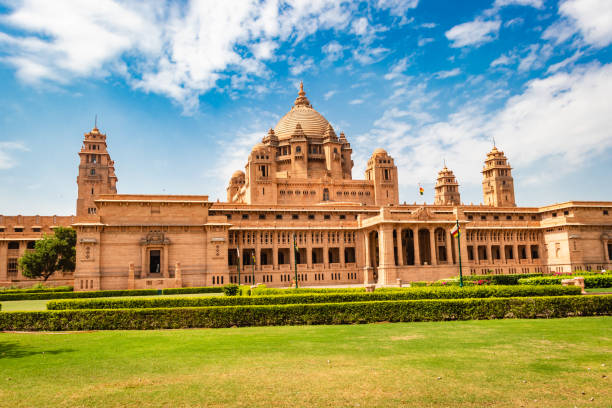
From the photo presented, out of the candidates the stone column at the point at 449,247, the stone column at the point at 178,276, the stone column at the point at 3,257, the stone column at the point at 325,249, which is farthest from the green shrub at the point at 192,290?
the stone column at the point at 3,257

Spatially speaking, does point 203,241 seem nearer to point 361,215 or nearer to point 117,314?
point 361,215

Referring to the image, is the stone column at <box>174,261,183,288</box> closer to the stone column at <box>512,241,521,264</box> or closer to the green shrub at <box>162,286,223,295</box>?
the green shrub at <box>162,286,223,295</box>

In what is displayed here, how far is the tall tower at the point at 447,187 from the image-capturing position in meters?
111

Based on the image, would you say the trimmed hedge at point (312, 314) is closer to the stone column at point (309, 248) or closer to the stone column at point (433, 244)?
the stone column at point (433, 244)

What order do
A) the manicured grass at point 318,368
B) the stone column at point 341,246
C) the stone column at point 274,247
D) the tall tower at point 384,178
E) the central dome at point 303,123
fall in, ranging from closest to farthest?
the manicured grass at point 318,368 → the stone column at point 274,247 → the stone column at point 341,246 → the tall tower at point 384,178 → the central dome at point 303,123

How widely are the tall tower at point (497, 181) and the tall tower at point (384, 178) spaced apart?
105 feet

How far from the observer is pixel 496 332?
17453 millimetres

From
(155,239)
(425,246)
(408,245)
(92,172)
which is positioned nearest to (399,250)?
(425,246)

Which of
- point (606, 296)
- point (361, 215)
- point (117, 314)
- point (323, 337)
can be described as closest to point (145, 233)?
point (361, 215)

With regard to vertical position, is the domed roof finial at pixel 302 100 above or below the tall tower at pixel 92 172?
above

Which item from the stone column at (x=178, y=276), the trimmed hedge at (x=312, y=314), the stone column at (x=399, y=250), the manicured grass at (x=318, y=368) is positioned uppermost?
the stone column at (x=399, y=250)

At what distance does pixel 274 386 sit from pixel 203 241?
4472 centimetres

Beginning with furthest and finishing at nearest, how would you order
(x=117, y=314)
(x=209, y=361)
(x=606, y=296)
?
(x=606, y=296), (x=117, y=314), (x=209, y=361)

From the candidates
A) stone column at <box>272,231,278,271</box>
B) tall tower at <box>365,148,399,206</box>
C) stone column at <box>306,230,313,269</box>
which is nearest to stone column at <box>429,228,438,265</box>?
stone column at <box>306,230,313,269</box>
